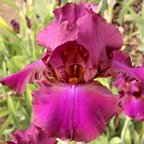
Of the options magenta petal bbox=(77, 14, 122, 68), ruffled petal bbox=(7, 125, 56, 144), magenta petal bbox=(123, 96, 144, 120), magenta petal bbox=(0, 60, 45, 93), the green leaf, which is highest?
magenta petal bbox=(77, 14, 122, 68)

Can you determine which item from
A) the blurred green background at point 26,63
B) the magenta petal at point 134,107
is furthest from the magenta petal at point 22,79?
the blurred green background at point 26,63

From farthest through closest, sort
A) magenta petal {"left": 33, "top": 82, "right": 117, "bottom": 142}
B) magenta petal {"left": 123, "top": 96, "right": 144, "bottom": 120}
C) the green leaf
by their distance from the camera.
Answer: the green leaf < magenta petal {"left": 123, "top": 96, "right": 144, "bottom": 120} < magenta petal {"left": 33, "top": 82, "right": 117, "bottom": 142}

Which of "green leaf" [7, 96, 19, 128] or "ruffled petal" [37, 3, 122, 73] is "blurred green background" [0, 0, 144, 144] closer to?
"green leaf" [7, 96, 19, 128]

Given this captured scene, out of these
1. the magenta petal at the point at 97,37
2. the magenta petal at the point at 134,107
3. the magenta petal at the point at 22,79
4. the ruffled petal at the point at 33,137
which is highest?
the magenta petal at the point at 97,37

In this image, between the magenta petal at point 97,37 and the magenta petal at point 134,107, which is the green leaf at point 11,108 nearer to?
the magenta petal at point 134,107

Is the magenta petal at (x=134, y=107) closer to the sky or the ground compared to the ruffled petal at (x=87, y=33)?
closer to the ground

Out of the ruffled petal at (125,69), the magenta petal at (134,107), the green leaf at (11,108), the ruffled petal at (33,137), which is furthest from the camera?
the green leaf at (11,108)

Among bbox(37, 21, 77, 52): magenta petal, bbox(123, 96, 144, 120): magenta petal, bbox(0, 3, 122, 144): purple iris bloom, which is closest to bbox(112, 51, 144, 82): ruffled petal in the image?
bbox(0, 3, 122, 144): purple iris bloom

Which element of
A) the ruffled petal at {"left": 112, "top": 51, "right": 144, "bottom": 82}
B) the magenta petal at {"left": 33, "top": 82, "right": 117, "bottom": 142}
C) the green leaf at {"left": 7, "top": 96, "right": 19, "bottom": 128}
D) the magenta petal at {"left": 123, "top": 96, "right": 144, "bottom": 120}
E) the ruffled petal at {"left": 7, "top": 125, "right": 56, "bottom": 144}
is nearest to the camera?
the magenta petal at {"left": 33, "top": 82, "right": 117, "bottom": 142}
